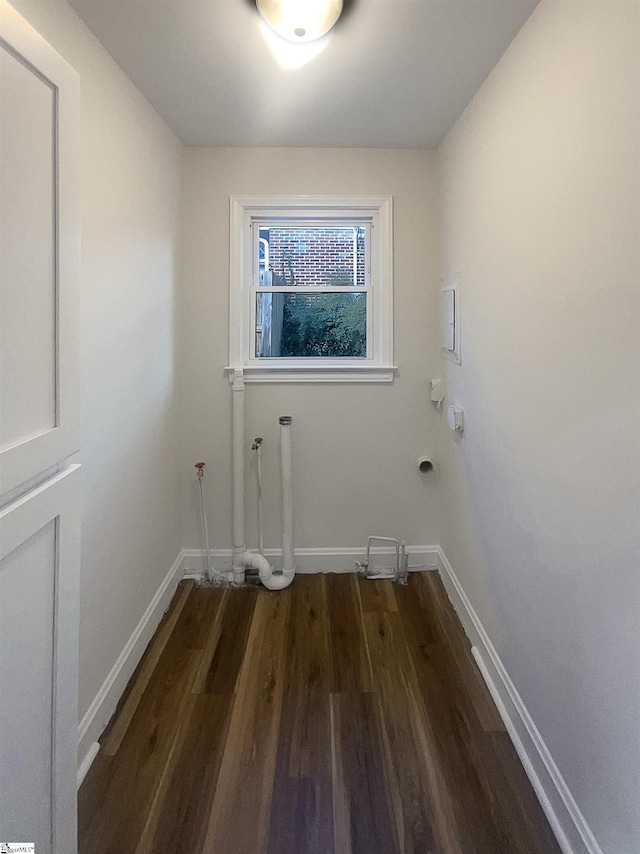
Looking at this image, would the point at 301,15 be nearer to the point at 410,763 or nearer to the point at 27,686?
the point at 27,686

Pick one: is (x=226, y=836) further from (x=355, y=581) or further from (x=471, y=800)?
(x=355, y=581)

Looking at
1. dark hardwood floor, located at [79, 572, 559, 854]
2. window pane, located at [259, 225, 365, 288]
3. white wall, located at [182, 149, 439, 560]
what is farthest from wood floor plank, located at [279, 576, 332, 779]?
window pane, located at [259, 225, 365, 288]

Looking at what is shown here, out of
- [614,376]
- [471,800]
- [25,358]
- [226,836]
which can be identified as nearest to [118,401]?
[25,358]

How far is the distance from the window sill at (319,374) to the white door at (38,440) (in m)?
1.65

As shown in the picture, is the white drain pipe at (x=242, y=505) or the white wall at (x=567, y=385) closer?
the white wall at (x=567, y=385)

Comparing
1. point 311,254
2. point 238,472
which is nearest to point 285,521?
point 238,472

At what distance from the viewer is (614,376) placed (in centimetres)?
115

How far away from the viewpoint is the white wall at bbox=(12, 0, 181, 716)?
162cm

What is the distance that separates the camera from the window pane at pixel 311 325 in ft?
9.37

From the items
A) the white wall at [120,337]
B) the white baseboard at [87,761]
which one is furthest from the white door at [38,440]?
the white wall at [120,337]

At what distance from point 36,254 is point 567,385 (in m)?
1.29

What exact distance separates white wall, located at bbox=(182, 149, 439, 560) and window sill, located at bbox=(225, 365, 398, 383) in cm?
4

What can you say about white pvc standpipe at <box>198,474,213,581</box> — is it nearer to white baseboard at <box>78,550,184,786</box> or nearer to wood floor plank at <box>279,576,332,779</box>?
white baseboard at <box>78,550,184,786</box>

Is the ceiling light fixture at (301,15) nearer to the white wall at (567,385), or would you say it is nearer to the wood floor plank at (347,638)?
the white wall at (567,385)
